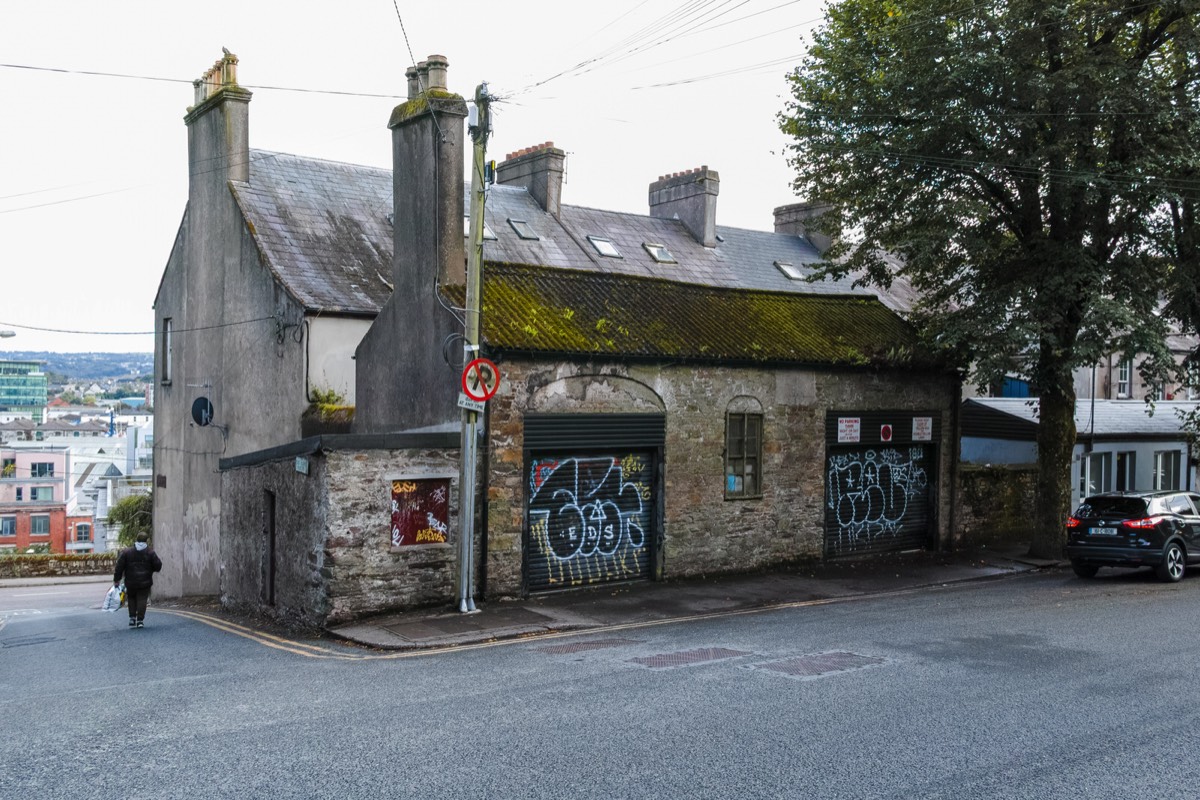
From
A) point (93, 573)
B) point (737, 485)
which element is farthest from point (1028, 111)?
point (93, 573)

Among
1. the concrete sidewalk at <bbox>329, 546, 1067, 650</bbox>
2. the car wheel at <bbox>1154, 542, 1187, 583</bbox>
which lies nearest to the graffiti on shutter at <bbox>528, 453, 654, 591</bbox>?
the concrete sidewalk at <bbox>329, 546, 1067, 650</bbox>

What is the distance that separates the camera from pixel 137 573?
16.5m

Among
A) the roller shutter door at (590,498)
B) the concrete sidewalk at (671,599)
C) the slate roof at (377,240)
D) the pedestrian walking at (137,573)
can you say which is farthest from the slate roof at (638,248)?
the pedestrian walking at (137,573)

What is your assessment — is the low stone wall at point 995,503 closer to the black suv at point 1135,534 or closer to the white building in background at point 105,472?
the black suv at point 1135,534

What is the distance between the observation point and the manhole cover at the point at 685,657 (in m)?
10.3

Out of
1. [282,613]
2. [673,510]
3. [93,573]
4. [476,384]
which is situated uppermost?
[476,384]

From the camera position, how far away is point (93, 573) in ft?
146

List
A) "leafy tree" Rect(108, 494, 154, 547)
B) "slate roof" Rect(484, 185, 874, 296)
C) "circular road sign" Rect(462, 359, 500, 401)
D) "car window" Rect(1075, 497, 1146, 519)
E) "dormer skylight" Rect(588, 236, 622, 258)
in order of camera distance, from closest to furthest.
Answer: "circular road sign" Rect(462, 359, 500, 401) < "car window" Rect(1075, 497, 1146, 519) < "slate roof" Rect(484, 185, 874, 296) < "dormer skylight" Rect(588, 236, 622, 258) < "leafy tree" Rect(108, 494, 154, 547)

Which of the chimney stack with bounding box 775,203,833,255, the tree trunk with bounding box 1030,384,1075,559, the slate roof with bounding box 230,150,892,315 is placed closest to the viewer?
the tree trunk with bounding box 1030,384,1075,559

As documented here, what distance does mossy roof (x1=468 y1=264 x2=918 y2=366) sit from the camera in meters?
15.5

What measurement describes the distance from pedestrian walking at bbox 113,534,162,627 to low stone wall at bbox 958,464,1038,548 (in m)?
15.1

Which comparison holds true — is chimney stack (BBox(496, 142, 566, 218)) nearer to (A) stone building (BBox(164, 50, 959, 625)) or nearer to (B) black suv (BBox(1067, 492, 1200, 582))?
(A) stone building (BBox(164, 50, 959, 625))

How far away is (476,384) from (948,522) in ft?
36.7

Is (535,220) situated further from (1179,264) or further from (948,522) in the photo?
(1179,264)
